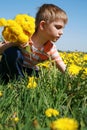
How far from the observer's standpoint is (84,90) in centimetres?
258

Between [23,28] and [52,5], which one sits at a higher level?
[52,5]

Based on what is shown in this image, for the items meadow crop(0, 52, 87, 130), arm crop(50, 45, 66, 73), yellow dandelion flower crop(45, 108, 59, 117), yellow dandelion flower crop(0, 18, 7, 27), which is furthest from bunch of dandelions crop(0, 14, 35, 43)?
yellow dandelion flower crop(45, 108, 59, 117)

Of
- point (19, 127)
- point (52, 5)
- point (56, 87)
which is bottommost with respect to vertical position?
point (19, 127)

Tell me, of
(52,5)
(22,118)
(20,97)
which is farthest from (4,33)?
(52,5)

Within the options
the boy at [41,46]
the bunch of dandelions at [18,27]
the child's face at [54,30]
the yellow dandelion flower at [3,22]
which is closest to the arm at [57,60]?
the boy at [41,46]

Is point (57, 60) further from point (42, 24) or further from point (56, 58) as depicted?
point (42, 24)

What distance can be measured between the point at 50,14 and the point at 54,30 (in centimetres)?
21

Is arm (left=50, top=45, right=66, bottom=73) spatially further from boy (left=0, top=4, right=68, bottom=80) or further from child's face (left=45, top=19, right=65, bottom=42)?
child's face (left=45, top=19, right=65, bottom=42)

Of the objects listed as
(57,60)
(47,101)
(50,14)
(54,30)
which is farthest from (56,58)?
(47,101)

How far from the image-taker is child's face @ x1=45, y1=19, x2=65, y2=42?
345 cm

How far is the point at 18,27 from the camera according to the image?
8.62 feet

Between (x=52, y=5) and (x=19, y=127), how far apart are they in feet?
7.79

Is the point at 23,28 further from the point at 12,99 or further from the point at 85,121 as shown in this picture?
the point at 85,121

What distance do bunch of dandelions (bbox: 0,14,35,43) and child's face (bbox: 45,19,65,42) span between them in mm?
681
